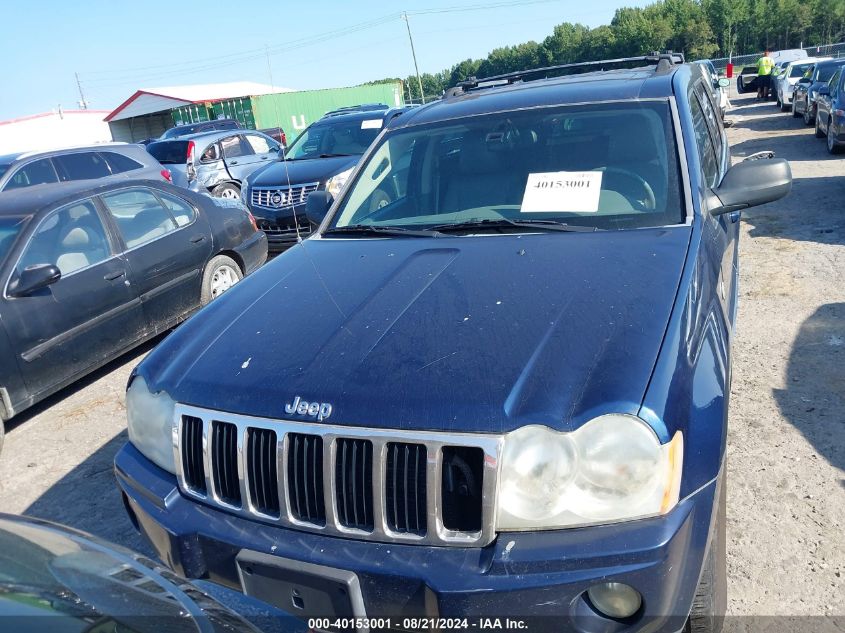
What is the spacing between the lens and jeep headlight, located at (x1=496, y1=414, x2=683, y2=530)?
185cm

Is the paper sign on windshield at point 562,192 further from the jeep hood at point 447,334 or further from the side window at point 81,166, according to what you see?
the side window at point 81,166

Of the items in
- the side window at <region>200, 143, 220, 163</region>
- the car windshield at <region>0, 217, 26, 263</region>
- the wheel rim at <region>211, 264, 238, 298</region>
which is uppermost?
the side window at <region>200, 143, 220, 163</region>

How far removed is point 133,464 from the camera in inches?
98.6

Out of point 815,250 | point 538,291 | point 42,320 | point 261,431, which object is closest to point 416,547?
point 261,431

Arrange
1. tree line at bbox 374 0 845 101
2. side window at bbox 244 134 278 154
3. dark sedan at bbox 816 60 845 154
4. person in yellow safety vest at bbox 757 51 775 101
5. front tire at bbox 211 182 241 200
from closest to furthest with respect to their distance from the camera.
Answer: dark sedan at bbox 816 60 845 154 → front tire at bbox 211 182 241 200 → side window at bbox 244 134 278 154 → person in yellow safety vest at bbox 757 51 775 101 → tree line at bbox 374 0 845 101

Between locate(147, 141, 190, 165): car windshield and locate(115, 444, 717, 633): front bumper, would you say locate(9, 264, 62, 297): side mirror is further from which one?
locate(147, 141, 190, 165): car windshield

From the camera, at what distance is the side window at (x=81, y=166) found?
10.2 metres

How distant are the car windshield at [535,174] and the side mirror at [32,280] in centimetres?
240

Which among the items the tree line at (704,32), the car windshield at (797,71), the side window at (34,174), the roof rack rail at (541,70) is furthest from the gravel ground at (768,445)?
the tree line at (704,32)

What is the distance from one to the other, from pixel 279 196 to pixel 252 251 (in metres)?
2.14

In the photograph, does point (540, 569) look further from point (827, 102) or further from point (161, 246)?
point (827, 102)

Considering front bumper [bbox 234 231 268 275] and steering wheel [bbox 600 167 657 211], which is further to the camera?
front bumper [bbox 234 231 268 275]

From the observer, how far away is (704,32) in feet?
232

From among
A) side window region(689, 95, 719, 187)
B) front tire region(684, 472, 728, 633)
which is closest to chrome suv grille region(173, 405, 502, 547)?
front tire region(684, 472, 728, 633)
